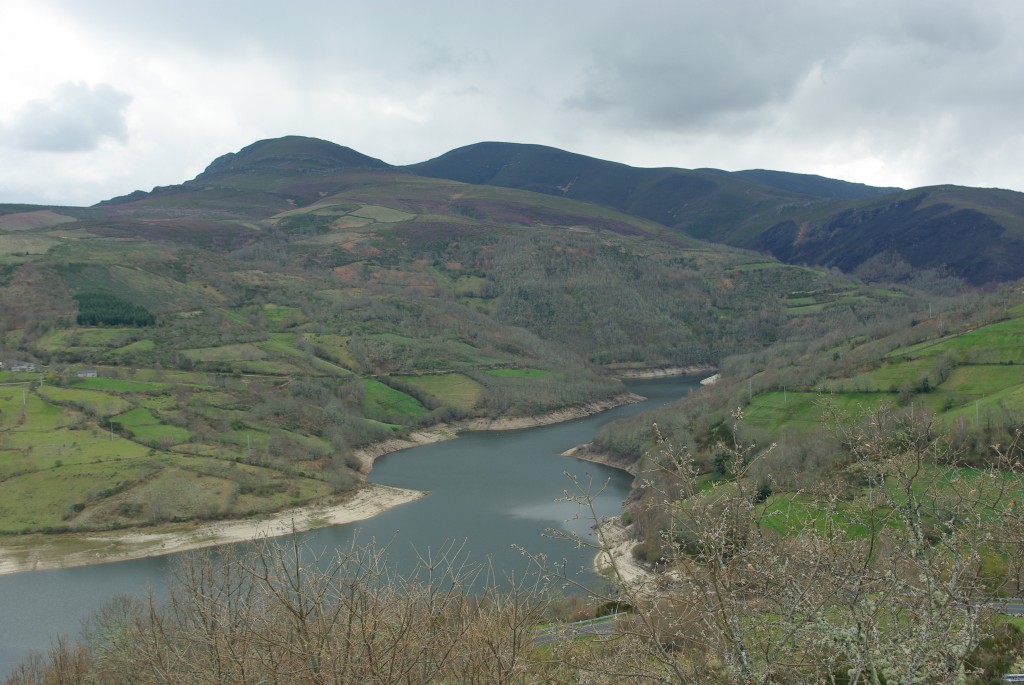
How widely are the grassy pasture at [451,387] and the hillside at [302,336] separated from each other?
13.4 inches

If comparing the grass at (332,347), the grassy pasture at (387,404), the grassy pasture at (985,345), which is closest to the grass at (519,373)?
the grassy pasture at (387,404)

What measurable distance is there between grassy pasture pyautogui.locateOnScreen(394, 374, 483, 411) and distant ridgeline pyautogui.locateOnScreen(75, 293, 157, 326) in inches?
1173

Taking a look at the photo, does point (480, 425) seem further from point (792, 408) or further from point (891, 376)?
point (891, 376)

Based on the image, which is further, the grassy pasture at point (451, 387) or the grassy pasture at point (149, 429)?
the grassy pasture at point (451, 387)

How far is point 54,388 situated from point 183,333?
24865mm

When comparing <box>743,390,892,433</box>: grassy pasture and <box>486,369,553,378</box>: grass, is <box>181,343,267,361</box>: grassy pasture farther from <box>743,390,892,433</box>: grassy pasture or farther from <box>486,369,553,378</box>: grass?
<box>743,390,892,433</box>: grassy pasture

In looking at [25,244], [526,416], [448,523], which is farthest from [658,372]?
[25,244]

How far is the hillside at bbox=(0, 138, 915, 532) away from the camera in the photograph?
188ft

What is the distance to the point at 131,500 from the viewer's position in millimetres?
51875

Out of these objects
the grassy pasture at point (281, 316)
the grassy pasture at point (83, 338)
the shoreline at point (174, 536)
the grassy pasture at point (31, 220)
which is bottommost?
the shoreline at point (174, 536)

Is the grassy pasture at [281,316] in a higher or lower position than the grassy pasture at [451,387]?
higher

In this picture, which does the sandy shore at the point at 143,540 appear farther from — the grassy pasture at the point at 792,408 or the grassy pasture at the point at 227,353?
the grassy pasture at the point at 227,353

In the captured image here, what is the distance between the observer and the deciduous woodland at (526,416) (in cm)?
857

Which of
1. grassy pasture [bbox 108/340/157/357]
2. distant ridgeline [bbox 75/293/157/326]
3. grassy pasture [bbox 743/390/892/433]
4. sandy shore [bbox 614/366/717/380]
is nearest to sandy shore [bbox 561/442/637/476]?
grassy pasture [bbox 743/390/892/433]
